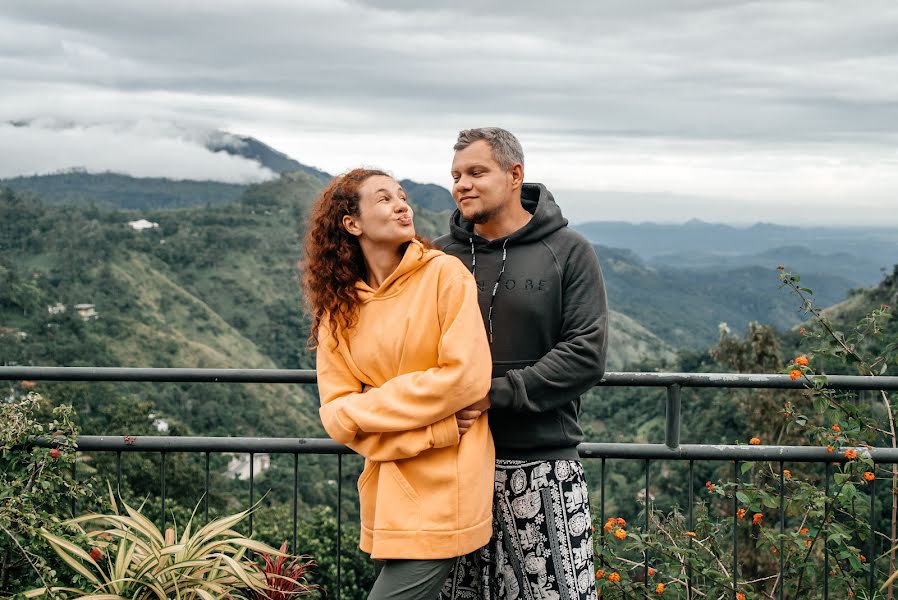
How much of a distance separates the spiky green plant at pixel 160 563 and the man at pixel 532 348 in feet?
3.13

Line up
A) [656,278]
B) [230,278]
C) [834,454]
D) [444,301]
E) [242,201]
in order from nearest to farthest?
[444,301], [834,454], [230,278], [242,201], [656,278]

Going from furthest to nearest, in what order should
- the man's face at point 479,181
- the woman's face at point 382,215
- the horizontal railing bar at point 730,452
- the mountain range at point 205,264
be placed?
the mountain range at point 205,264
the horizontal railing bar at point 730,452
the man's face at point 479,181
the woman's face at point 382,215

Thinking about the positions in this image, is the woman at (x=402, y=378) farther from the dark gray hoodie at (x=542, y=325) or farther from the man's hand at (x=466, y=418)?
the dark gray hoodie at (x=542, y=325)

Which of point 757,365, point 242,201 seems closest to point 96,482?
point 757,365

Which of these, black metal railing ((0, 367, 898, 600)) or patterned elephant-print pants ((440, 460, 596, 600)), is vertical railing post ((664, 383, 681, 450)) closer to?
black metal railing ((0, 367, 898, 600))

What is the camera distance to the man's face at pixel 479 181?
2635 mm

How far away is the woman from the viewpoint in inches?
94.9

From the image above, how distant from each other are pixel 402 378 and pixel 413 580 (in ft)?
1.84

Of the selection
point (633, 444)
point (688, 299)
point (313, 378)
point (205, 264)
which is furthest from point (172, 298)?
point (688, 299)

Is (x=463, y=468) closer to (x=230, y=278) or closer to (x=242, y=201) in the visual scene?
(x=230, y=278)

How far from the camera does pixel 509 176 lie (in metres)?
2.68

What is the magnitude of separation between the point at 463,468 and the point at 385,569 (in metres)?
0.37

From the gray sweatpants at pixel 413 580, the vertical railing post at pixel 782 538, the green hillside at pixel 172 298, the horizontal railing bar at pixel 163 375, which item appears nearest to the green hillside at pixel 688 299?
the green hillside at pixel 172 298

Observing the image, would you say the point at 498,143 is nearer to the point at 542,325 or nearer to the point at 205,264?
the point at 542,325
